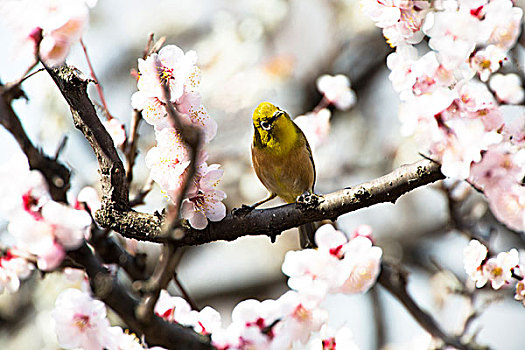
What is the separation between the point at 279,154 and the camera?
8.63ft

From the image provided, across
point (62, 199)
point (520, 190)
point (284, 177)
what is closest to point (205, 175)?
Answer: point (62, 199)

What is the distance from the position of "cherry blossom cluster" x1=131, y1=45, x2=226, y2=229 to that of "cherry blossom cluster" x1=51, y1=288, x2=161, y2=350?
14.2 inches

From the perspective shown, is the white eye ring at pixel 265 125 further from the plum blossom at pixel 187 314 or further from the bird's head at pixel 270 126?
the plum blossom at pixel 187 314

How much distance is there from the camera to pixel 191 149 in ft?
3.20

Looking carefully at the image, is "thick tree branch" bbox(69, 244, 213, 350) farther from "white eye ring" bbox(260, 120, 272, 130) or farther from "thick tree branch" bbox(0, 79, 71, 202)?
"white eye ring" bbox(260, 120, 272, 130)

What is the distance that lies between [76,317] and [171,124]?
60 cm

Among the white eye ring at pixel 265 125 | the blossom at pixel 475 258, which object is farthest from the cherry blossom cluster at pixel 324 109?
the blossom at pixel 475 258

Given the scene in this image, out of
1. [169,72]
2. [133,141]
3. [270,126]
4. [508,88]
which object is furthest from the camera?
[270,126]

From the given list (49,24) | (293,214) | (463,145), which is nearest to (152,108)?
(49,24)

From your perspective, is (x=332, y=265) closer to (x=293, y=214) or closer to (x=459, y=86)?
(x=293, y=214)

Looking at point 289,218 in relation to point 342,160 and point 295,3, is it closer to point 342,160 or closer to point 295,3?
point 342,160

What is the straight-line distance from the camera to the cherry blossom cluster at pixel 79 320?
158 cm

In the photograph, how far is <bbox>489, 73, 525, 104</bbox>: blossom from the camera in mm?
2311

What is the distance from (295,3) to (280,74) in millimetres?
888
